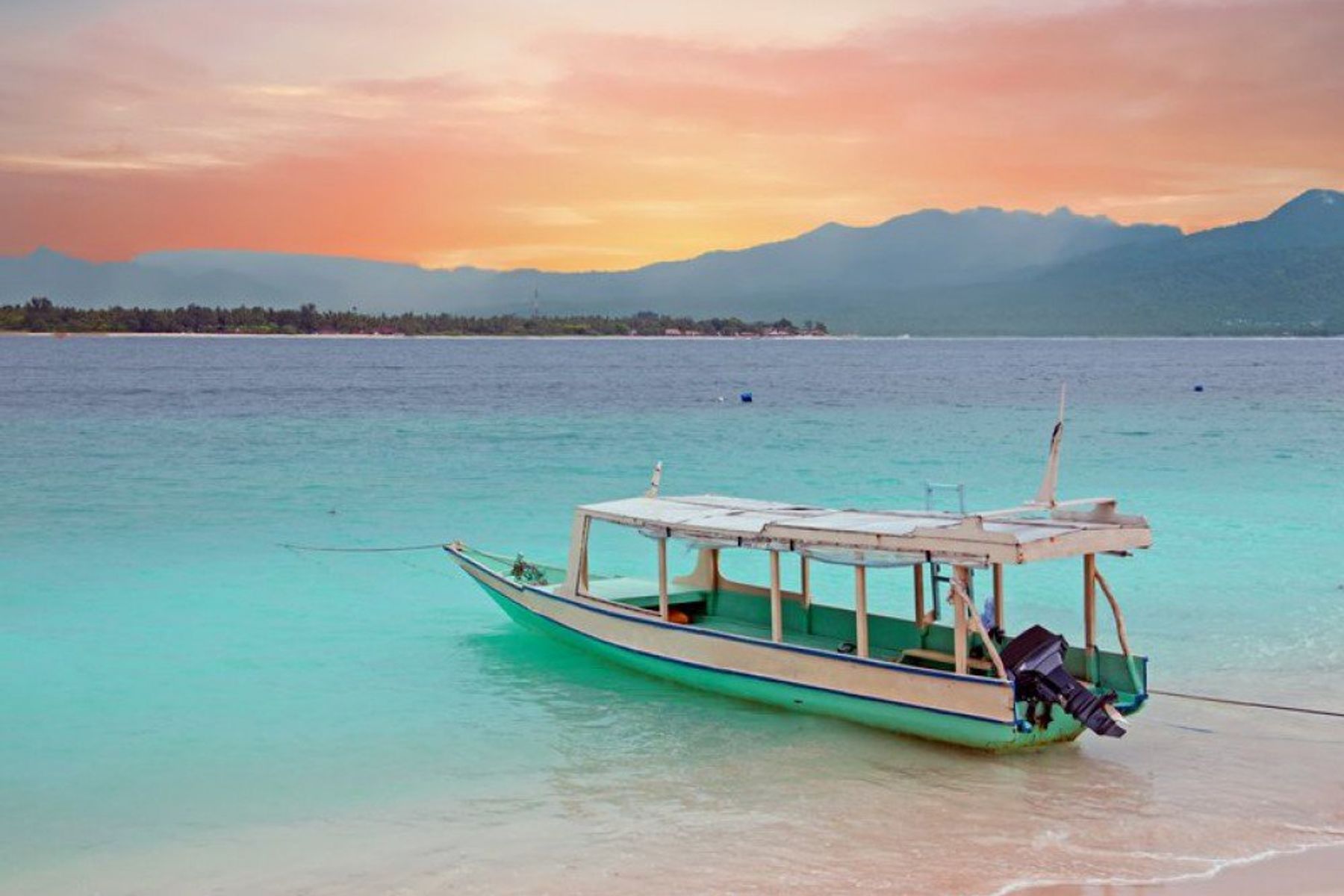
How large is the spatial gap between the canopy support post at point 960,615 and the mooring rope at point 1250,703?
11.4ft

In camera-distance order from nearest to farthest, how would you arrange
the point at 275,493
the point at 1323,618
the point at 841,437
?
1. the point at 1323,618
2. the point at 275,493
3. the point at 841,437

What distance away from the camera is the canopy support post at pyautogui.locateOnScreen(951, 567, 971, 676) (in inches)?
493

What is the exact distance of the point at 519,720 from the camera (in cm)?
1430

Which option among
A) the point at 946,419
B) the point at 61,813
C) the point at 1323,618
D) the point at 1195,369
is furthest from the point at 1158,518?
the point at 1195,369

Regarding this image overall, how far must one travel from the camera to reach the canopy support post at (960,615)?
12531 millimetres

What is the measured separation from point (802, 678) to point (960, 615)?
6.06 ft

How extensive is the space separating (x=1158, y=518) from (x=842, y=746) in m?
18.8

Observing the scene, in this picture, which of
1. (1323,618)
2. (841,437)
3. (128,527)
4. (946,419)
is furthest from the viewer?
(946,419)

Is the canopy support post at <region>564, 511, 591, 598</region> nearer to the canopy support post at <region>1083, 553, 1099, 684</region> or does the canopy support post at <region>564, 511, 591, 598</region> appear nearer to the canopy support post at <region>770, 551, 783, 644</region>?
the canopy support post at <region>770, 551, 783, 644</region>

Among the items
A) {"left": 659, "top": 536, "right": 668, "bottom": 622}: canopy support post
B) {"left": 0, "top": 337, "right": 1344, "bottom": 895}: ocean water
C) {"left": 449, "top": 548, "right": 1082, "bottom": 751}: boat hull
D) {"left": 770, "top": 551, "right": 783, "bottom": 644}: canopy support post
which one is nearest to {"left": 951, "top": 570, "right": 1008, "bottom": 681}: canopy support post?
{"left": 449, "top": 548, "right": 1082, "bottom": 751}: boat hull

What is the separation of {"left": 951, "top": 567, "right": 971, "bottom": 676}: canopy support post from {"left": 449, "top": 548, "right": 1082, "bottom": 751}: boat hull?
8.0 inches

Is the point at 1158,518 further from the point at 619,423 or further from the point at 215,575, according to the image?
the point at 619,423

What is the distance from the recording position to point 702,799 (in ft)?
38.5

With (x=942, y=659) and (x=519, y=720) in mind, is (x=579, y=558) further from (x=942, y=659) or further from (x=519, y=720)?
(x=942, y=659)
